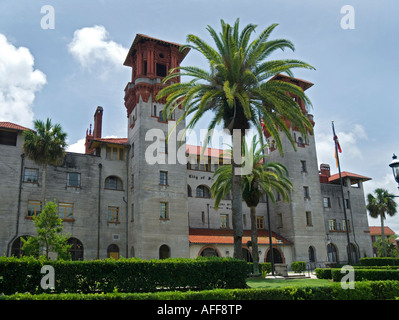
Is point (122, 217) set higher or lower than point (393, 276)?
higher

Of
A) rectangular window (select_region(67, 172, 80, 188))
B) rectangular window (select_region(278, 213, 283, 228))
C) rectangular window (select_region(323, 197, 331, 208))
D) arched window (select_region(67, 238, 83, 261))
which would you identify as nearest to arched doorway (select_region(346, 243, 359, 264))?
rectangular window (select_region(323, 197, 331, 208))

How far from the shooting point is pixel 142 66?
41.3 m

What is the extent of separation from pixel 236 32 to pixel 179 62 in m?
20.9

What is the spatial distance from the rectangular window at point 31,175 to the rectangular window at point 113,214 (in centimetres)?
792

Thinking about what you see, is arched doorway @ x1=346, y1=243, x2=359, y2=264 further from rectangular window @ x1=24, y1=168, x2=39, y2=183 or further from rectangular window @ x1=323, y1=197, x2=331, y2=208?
rectangular window @ x1=24, y1=168, x2=39, y2=183

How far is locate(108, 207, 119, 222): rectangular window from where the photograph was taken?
129 feet

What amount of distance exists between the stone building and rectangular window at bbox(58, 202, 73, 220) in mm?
94

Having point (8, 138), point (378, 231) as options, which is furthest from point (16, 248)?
point (378, 231)

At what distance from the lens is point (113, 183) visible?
41.1m

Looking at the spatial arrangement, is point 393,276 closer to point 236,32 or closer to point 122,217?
point 236,32

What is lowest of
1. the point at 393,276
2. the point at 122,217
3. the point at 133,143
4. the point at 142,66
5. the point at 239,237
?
the point at 393,276
